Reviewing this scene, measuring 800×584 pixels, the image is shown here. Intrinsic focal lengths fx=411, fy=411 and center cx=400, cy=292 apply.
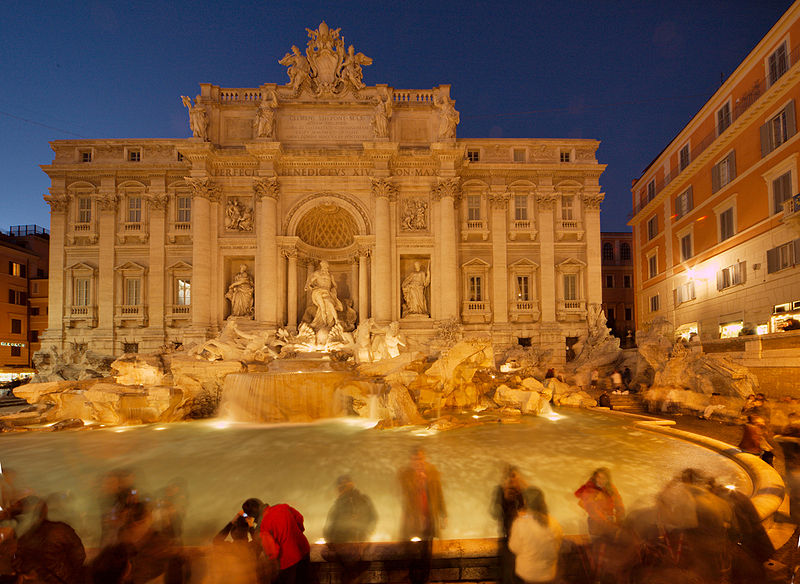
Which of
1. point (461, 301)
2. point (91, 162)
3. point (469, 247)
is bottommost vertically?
point (461, 301)

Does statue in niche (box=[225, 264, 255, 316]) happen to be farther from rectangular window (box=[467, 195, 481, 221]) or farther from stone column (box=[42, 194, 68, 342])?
rectangular window (box=[467, 195, 481, 221])

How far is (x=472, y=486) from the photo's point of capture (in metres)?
6.54

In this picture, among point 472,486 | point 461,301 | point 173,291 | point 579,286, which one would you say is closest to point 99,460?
point 472,486

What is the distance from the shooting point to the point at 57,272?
2138cm

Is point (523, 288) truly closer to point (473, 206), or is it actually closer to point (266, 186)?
point (473, 206)

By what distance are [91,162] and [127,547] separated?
2448 centimetres

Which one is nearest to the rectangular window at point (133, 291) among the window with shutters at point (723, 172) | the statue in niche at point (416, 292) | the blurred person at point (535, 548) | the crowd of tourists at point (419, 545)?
the statue in niche at point (416, 292)

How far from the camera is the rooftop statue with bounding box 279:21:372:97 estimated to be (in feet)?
68.5

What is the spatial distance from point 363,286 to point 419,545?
16988mm

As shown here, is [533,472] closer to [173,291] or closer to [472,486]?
[472,486]

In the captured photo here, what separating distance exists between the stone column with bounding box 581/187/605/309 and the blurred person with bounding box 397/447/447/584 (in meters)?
19.2

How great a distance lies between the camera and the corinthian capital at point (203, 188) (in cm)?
2011

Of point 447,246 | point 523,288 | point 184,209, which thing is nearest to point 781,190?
point 523,288

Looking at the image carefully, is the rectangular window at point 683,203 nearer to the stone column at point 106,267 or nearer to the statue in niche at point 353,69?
the statue in niche at point 353,69
